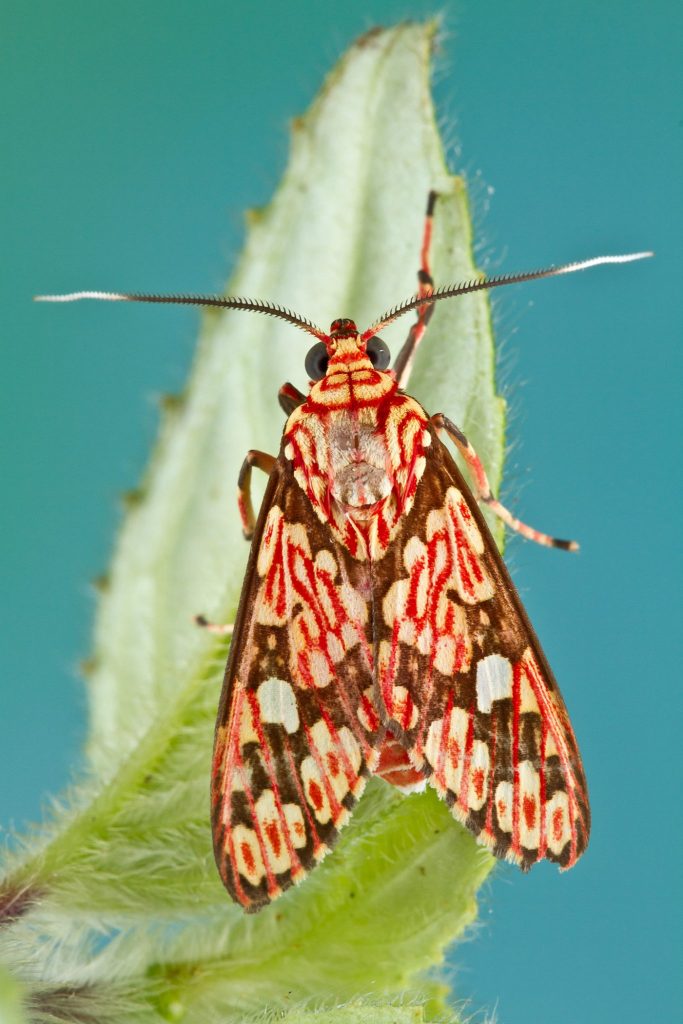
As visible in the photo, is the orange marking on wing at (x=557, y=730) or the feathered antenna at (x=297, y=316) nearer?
the orange marking on wing at (x=557, y=730)

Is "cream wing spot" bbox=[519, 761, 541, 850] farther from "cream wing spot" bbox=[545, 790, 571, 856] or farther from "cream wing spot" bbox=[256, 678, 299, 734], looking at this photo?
"cream wing spot" bbox=[256, 678, 299, 734]

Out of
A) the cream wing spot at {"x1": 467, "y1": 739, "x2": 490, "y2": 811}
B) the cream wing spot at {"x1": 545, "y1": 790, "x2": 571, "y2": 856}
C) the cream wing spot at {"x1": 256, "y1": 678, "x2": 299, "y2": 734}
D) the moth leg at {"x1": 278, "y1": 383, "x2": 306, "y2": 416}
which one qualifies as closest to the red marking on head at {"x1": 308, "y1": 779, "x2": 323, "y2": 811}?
the cream wing spot at {"x1": 256, "y1": 678, "x2": 299, "y2": 734}

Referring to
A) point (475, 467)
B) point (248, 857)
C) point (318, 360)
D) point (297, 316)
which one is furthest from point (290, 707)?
point (297, 316)

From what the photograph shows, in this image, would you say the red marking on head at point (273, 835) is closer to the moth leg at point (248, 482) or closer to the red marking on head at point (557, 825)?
the red marking on head at point (557, 825)

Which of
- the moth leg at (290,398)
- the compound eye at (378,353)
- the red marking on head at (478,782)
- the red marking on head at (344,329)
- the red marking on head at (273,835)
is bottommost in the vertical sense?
the red marking on head at (273,835)

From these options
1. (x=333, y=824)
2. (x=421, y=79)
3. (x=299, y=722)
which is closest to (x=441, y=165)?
(x=421, y=79)

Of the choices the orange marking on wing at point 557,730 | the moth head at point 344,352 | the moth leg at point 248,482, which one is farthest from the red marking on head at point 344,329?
the orange marking on wing at point 557,730
